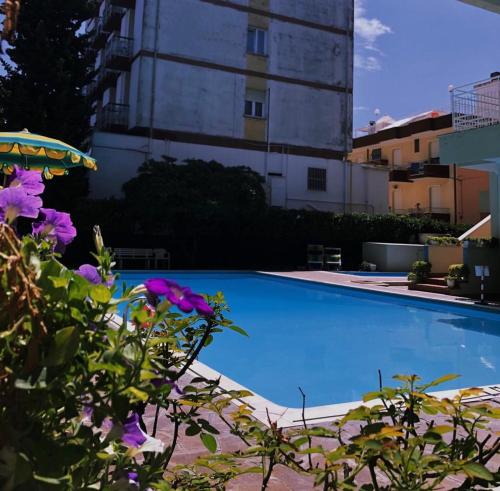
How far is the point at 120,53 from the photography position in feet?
74.8

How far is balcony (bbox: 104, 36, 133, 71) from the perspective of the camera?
22.7m

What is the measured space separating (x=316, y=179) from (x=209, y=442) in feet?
79.1

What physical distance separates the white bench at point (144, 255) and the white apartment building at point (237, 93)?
10.5ft

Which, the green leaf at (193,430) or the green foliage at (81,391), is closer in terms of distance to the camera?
the green foliage at (81,391)

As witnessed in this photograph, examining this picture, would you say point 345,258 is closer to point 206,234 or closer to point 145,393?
point 206,234

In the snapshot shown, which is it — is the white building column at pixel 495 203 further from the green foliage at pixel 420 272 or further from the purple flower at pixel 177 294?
the purple flower at pixel 177 294

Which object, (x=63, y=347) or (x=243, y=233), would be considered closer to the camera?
(x=63, y=347)

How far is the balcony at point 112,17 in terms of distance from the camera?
24359 millimetres

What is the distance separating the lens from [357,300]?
1330 centimetres

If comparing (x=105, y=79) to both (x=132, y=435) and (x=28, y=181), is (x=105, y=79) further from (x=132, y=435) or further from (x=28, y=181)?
(x=132, y=435)

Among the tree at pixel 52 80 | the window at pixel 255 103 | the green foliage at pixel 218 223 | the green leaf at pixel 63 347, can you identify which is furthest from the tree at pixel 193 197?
the green leaf at pixel 63 347

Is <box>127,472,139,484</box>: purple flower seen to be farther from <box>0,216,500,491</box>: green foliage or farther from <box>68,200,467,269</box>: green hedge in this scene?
<box>68,200,467,269</box>: green hedge

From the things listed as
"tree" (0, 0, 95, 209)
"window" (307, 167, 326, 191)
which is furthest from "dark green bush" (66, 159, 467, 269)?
"window" (307, 167, 326, 191)

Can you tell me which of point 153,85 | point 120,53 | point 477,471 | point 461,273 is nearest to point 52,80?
point 153,85
